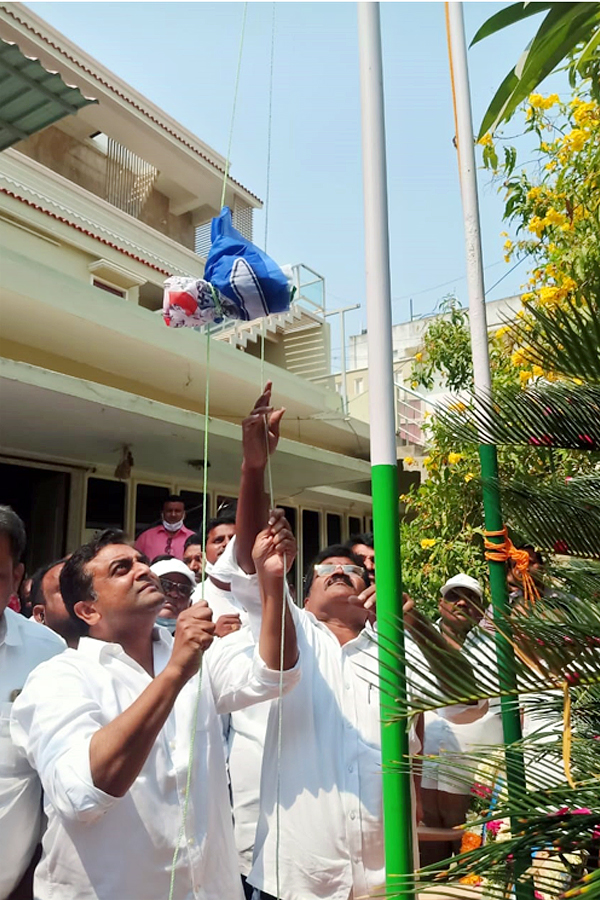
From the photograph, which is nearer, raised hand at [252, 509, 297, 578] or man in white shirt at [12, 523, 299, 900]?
man in white shirt at [12, 523, 299, 900]

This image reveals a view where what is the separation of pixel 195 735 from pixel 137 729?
451 mm

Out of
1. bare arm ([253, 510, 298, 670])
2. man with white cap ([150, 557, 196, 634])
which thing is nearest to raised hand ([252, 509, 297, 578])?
bare arm ([253, 510, 298, 670])

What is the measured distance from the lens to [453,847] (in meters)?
3.46

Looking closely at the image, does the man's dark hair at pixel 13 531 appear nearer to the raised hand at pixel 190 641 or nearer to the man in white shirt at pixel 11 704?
the man in white shirt at pixel 11 704

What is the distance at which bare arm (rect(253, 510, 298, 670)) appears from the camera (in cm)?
214

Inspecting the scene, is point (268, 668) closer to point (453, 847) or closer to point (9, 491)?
point (453, 847)

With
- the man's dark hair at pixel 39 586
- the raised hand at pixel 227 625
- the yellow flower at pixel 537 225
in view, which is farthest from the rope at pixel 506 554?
the yellow flower at pixel 537 225

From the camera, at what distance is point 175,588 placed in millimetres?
3641

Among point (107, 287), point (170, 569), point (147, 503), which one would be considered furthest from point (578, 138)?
point (107, 287)

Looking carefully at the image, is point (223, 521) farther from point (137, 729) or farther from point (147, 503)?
point (147, 503)

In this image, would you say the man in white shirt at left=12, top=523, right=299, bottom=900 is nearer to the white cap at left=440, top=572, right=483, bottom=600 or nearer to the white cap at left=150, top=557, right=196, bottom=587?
the white cap at left=150, top=557, right=196, bottom=587

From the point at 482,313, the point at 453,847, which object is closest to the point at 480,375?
the point at 482,313

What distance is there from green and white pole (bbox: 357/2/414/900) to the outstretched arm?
1.41 ft

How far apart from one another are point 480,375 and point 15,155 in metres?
7.97
